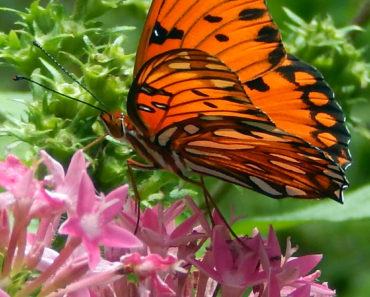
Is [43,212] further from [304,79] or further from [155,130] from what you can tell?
[304,79]

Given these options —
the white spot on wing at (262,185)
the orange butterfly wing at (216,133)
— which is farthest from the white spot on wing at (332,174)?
the white spot on wing at (262,185)

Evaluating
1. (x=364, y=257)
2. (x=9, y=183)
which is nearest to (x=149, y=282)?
(x=9, y=183)

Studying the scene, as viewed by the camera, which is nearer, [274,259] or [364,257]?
[274,259]

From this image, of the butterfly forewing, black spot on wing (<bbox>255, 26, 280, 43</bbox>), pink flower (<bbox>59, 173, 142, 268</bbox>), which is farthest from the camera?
black spot on wing (<bbox>255, 26, 280, 43</bbox>)

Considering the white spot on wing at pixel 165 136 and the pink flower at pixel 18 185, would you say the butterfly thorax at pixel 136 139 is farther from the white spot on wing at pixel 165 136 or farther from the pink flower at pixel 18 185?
the pink flower at pixel 18 185

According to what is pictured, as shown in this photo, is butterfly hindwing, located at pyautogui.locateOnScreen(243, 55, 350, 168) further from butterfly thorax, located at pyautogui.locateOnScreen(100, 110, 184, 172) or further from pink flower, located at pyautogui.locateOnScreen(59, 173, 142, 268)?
pink flower, located at pyautogui.locateOnScreen(59, 173, 142, 268)

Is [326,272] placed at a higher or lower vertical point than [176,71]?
lower

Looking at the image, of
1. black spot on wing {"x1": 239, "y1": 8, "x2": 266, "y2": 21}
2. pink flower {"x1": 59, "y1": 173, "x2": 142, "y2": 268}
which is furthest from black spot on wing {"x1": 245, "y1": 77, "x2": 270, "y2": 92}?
pink flower {"x1": 59, "y1": 173, "x2": 142, "y2": 268}
